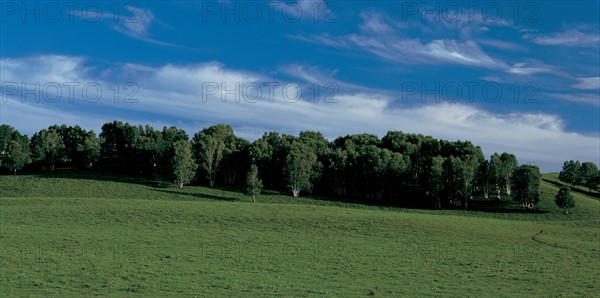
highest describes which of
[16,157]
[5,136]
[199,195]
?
[5,136]

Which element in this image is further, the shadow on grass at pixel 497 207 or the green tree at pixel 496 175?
the green tree at pixel 496 175

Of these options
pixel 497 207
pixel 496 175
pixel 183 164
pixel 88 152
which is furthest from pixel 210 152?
pixel 497 207

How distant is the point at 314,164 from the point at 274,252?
231ft

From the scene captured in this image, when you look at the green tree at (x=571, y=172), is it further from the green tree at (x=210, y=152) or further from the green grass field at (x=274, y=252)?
the green tree at (x=210, y=152)

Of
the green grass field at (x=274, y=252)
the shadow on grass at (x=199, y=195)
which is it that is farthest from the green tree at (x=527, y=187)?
the shadow on grass at (x=199, y=195)

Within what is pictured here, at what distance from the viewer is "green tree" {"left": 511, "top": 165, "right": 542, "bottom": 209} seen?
92688mm

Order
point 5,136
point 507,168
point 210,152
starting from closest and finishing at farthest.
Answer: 1. point 507,168
2. point 210,152
3. point 5,136

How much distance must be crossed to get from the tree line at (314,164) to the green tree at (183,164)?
23 cm

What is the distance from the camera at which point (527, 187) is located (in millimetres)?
92812

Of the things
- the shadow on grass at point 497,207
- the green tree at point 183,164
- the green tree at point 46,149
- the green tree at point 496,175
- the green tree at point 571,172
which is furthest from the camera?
the green tree at point 571,172

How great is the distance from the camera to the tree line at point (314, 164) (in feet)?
332

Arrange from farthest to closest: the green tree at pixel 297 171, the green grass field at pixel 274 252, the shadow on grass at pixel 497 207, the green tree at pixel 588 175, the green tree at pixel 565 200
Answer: the green tree at pixel 588 175 < the green tree at pixel 297 171 < the shadow on grass at pixel 497 207 < the green tree at pixel 565 200 < the green grass field at pixel 274 252

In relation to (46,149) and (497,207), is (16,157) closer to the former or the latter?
(46,149)

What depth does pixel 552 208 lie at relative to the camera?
306 ft
